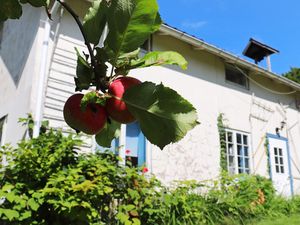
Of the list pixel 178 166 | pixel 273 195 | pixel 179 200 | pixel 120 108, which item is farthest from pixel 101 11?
pixel 273 195

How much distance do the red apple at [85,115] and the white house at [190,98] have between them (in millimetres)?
5104

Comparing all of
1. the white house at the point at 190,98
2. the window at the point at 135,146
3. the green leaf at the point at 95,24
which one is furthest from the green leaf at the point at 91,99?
the window at the point at 135,146

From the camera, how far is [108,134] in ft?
2.45

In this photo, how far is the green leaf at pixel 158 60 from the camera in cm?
65

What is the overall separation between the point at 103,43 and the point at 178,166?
7401 mm

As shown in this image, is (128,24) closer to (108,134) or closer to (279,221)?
(108,134)

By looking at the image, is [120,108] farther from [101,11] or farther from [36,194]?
[36,194]

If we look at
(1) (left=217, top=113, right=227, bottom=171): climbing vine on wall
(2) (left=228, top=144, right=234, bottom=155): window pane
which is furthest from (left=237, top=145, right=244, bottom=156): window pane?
(1) (left=217, top=113, right=227, bottom=171): climbing vine on wall

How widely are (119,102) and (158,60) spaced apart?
116 millimetres

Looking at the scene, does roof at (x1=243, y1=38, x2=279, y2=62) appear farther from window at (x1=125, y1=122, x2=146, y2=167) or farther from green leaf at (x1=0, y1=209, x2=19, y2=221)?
green leaf at (x1=0, y1=209, x2=19, y2=221)

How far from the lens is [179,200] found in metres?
5.70

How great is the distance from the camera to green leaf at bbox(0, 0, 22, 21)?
0.81m

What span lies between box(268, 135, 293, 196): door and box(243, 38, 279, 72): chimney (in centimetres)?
290

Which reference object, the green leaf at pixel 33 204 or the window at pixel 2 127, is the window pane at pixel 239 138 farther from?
the green leaf at pixel 33 204
